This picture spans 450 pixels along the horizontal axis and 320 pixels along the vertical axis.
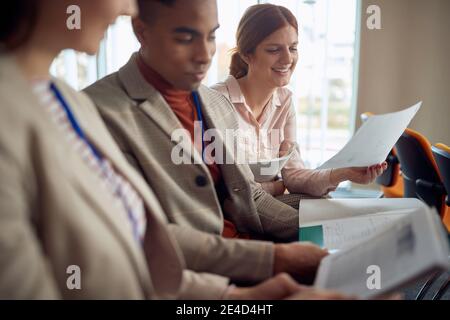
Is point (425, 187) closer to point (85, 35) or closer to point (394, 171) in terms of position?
point (394, 171)

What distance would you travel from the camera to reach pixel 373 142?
1.24 metres

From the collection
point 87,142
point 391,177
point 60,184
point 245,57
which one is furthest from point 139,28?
point 391,177

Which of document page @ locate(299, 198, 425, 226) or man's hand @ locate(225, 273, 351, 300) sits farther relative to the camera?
document page @ locate(299, 198, 425, 226)

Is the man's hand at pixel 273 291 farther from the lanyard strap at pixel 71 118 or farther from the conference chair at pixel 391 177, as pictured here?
the conference chair at pixel 391 177

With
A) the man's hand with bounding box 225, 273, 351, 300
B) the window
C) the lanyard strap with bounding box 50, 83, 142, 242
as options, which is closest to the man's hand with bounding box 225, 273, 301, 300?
the man's hand with bounding box 225, 273, 351, 300

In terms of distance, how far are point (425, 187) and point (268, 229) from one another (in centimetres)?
105

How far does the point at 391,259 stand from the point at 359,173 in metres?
0.64

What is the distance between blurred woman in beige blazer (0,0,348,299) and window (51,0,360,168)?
2.90 metres

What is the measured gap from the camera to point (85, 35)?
714 mm

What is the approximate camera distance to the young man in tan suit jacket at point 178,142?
3.01ft

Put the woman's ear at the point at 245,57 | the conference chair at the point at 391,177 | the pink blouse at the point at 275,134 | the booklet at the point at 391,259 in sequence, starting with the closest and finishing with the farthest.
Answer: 1. the booklet at the point at 391,259
2. the pink blouse at the point at 275,134
3. the woman's ear at the point at 245,57
4. the conference chair at the point at 391,177

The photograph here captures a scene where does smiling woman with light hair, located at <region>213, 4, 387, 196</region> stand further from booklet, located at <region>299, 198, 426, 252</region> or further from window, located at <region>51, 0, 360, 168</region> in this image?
window, located at <region>51, 0, 360, 168</region>

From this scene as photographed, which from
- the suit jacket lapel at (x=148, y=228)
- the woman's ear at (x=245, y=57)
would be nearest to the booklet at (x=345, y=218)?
the suit jacket lapel at (x=148, y=228)

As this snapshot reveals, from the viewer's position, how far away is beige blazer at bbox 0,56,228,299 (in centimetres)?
53
